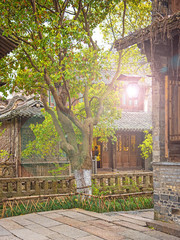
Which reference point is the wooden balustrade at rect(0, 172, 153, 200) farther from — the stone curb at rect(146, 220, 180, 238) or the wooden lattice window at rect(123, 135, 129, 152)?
the wooden lattice window at rect(123, 135, 129, 152)

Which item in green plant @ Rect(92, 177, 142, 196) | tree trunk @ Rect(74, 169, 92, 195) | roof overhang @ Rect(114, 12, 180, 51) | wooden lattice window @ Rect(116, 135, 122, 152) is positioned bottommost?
green plant @ Rect(92, 177, 142, 196)

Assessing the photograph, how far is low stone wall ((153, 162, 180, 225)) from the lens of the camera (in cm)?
860

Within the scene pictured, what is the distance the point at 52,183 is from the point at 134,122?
10658 millimetres

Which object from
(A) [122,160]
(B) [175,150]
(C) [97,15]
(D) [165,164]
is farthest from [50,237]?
(A) [122,160]

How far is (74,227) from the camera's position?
8.08 meters

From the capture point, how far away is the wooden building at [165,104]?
861 centimetres

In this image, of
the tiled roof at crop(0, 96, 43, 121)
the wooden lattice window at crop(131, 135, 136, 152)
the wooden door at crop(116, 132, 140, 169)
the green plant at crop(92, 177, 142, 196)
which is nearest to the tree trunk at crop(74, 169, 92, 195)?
the green plant at crop(92, 177, 142, 196)

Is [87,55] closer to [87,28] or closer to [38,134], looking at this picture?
[87,28]

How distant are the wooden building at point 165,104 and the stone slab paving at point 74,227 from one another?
94cm

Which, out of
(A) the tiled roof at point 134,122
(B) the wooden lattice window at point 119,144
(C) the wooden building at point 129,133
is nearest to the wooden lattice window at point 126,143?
(C) the wooden building at point 129,133

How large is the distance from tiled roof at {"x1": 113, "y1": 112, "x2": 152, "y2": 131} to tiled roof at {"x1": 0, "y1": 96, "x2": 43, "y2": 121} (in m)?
5.97

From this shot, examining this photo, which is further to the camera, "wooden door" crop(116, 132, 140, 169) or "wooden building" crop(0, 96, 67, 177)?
"wooden door" crop(116, 132, 140, 169)

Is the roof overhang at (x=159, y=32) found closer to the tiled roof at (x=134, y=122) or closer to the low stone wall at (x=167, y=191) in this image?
the low stone wall at (x=167, y=191)

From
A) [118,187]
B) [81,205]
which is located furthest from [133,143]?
[81,205]
